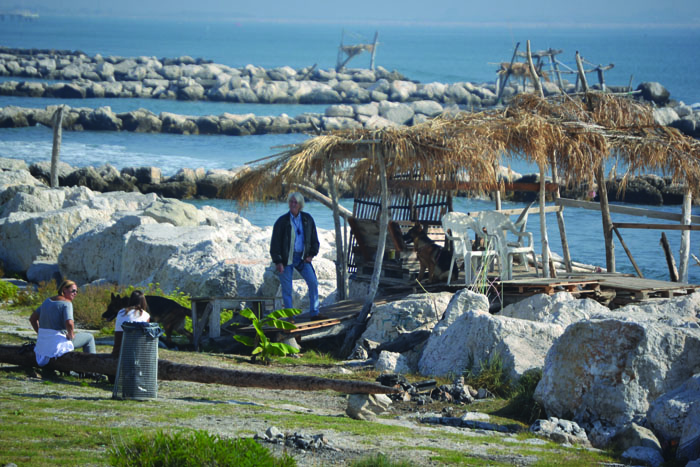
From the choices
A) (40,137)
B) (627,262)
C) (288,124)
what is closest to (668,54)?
(288,124)

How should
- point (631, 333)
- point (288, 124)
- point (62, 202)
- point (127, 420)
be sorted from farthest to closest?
point (288, 124) → point (62, 202) → point (631, 333) → point (127, 420)

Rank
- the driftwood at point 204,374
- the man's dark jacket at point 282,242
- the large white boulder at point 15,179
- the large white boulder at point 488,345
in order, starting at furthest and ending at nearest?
the large white boulder at point 15,179 → the man's dark jacket at point 282,242 → the large white boulder at point 488,345 → the driftwood at point 204,374

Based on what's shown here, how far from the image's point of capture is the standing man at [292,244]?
1186cm

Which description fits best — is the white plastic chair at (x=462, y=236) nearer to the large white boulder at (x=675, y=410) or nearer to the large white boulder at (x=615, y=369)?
the large white boulder at (x=615, y=369)

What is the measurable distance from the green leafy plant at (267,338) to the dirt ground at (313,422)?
1.59m

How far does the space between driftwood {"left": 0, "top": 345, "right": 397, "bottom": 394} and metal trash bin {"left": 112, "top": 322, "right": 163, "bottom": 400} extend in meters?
0.54

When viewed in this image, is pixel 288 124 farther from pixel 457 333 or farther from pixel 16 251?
pixel 457 333

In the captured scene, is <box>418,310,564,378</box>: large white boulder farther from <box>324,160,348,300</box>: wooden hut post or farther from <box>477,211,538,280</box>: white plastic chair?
<box>324,160,348,300</box>: wooden hut post

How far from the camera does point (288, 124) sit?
202 feet

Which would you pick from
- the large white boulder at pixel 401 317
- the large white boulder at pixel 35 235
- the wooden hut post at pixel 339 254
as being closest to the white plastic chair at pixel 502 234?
the large white boulder at pixel 401 317

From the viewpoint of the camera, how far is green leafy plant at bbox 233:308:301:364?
36.5ft

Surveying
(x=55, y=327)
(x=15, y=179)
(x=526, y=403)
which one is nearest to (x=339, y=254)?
(x=526, y=403)

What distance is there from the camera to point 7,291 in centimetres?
1552

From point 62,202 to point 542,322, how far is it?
53.6 ft
